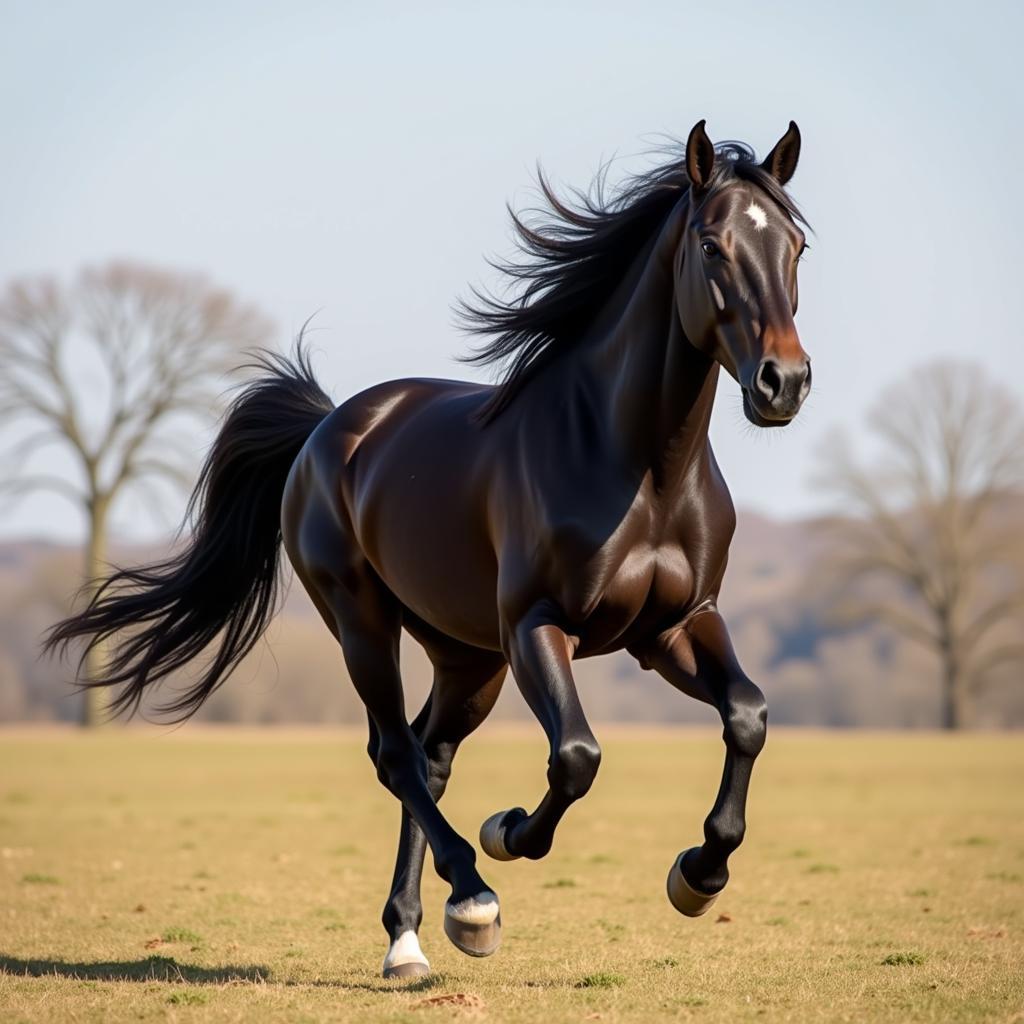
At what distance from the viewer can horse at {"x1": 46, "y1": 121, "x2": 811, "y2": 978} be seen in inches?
201

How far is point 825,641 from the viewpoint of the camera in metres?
51.7

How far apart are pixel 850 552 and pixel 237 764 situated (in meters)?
25.5

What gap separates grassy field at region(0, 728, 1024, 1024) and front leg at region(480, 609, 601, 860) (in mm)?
587

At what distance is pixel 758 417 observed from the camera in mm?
4711

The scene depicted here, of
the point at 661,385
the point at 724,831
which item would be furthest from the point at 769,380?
the point at 724,831

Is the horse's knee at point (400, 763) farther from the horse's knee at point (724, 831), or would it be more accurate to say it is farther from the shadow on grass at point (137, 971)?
the horse's knee at point (724, 831)

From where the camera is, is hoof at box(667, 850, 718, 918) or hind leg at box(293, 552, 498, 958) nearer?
hoof at box(667, 850, 718, 918)

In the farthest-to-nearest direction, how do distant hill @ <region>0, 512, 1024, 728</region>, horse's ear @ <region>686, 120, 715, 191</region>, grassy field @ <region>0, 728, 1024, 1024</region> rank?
distant hill @ <region>0, 512, 1024, 728</region> → grassy field @ <region>0, 728, 1024, 1024</region> → horse's ear @ <region>686, 120, 715, 191</region>

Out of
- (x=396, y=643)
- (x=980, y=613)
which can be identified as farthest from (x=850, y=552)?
(x=396, y=643)

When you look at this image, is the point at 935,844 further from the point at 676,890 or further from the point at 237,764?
the point at 237,764

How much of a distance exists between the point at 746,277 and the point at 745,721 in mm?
1523

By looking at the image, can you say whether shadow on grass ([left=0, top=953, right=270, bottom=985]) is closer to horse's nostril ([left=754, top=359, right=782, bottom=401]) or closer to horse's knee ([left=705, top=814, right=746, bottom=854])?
horse's knee ([left=705, top=814, right=746, bottom=854])

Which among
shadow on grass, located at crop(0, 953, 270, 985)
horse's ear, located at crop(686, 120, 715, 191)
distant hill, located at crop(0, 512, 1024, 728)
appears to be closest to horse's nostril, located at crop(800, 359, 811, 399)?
horse's ear, located at crop(686, 120, 715, 191)

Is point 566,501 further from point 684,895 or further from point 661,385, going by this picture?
point 684,895
